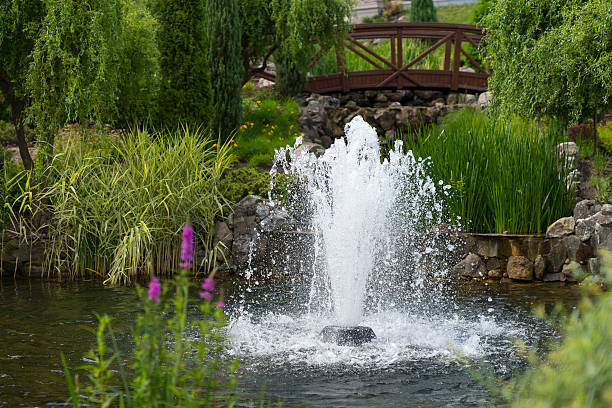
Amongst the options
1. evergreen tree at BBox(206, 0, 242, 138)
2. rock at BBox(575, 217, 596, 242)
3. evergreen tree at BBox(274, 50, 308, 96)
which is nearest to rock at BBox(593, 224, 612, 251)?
rock at BBox(575, 217, 596, 242)

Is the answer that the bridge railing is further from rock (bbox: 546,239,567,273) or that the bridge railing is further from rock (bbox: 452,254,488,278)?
rock (bbox: 546,239,567,273)

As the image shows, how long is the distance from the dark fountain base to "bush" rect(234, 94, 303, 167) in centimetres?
811

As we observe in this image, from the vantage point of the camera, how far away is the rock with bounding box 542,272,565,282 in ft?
30.9

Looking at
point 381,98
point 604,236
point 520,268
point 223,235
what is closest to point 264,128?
point 381,98

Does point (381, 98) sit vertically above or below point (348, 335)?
above

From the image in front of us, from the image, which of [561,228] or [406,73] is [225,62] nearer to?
[406,73]

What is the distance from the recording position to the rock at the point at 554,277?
9422 mm

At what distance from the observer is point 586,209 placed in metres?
9.60

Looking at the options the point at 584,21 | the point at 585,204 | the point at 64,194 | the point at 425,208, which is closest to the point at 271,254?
the point at 425,208

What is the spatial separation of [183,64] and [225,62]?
66.8 inches

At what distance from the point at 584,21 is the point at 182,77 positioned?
691cm

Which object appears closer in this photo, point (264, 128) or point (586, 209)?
point (586, 209)

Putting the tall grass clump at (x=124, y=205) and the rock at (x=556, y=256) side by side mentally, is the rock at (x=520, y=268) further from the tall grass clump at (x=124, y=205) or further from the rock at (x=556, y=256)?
the tall grass clump at (x=124, y=205)

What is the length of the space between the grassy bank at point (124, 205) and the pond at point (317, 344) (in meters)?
0.73
